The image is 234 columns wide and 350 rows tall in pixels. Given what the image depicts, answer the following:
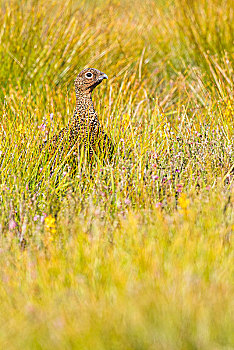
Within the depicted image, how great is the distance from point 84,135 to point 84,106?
278 millimetres

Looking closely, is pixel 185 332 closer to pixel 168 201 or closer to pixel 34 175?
pixel 168 201

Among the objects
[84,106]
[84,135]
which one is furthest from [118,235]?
[84,106]

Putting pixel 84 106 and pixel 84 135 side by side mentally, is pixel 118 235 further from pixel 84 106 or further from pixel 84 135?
pixel 84 106

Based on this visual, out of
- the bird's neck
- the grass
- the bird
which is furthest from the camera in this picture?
the bird's neck

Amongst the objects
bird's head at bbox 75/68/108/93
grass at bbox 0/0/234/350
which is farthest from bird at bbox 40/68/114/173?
grass at bbox 0/0/234/350

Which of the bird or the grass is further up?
the bird

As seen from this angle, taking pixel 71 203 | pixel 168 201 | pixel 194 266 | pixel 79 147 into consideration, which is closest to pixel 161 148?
pixel 79 147

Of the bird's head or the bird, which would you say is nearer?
the bird

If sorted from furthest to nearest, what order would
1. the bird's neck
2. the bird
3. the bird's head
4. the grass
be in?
1. the bird's head
2. the bird's neck
3. the bird
4. the grass

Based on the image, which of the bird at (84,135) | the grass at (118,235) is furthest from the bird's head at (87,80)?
the grass at (118,235)

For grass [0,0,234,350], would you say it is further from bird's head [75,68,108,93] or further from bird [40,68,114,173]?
bird's head [75,68,108,93]

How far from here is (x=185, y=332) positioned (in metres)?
1.75

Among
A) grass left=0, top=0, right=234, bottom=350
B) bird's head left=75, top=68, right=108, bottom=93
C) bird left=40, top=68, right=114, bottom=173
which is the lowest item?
grass left=0, top=0, right=234, bottom=350

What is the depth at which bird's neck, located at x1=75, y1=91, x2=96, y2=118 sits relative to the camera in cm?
366
